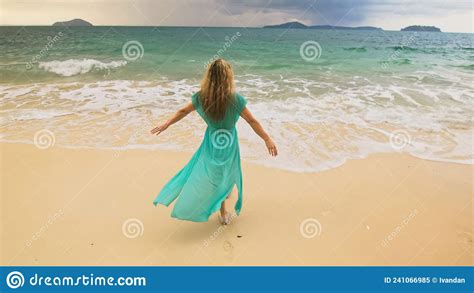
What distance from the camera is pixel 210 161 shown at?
3.48 m

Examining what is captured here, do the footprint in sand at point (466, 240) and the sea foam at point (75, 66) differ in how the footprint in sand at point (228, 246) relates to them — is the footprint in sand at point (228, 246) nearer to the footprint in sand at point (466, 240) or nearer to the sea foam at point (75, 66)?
the footprint in sand at point (466, 240)

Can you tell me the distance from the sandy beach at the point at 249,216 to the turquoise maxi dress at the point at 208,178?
280 mm

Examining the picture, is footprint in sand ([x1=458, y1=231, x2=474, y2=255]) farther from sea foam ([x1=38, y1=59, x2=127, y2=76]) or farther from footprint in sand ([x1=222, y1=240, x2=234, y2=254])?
sea foam ([x1=38, y1=59, x2=127, y2=76])

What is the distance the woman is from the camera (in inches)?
129

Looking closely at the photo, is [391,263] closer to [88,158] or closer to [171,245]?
[171,245]

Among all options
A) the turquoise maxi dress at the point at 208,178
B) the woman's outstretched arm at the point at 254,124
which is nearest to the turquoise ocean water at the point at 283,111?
the woman's outstretched arm at the point at 254,124

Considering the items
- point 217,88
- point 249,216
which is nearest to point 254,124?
point 217,88

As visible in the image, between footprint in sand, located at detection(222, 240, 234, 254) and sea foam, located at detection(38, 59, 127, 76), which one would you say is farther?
sea foam, located at detection(38, 59, 127, 76)

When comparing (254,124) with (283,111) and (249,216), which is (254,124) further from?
(283,111)

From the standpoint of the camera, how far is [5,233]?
3457mm

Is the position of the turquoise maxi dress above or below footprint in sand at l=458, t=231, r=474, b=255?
above

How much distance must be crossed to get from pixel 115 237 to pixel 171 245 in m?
0.55

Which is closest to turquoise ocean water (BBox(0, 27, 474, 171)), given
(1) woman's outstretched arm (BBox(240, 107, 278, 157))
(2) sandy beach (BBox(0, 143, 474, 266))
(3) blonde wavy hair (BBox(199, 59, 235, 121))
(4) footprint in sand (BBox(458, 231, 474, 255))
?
(2) sandy beach (BBox(0, 143, 474, 266))

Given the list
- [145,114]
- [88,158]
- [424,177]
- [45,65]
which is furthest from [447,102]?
[45,65]
